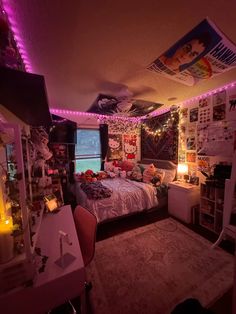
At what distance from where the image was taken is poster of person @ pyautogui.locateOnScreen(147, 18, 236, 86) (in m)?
1.46

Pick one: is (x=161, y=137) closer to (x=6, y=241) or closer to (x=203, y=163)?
(x=203, y=163)

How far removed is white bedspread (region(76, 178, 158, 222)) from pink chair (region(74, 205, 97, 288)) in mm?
908

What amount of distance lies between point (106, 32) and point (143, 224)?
3008mm

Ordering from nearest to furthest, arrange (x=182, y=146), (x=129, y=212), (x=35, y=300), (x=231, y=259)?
(x=35, y=300) → (x=231, y=259) → (x=129, y=212) → (x=182, y=146)

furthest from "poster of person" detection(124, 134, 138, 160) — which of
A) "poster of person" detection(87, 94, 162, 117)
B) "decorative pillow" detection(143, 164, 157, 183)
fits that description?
"decorative pillow" detection(143, 164, 157, 183)

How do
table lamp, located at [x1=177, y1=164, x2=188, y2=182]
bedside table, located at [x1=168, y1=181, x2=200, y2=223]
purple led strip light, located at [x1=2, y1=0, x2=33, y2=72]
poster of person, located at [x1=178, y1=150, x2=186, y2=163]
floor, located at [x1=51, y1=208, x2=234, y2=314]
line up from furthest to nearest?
poster of person, located at [x1=178, y1=150, x2=186, y2=163], table lamp, located at [x1=177, y1=164, x2=188, y2=182], bedside table, located at [x1=168, y1=181, x2=200, y2=223], floor, located at [x1=51, y1=208, x2=234, y2=314], purple led strip light, located at [x1=2, y1=0, x2=33, y2=72]

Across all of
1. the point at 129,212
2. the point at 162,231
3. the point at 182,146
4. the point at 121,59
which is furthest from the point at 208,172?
the point at 121,59

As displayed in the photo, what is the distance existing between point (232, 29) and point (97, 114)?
3.59 m

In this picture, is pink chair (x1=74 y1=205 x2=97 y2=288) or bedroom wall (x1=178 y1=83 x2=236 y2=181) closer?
pink chair (x1=74 y1=205 x2=97 y2=288)

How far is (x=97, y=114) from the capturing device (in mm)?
4559

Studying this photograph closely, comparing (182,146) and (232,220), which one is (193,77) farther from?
(232,220)

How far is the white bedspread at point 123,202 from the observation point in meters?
2.66

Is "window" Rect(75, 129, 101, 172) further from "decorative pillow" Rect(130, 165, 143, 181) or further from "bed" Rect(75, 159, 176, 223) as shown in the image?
"bed" Rect(75, 159, 176, 223)

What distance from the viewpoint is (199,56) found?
178 centimetres
